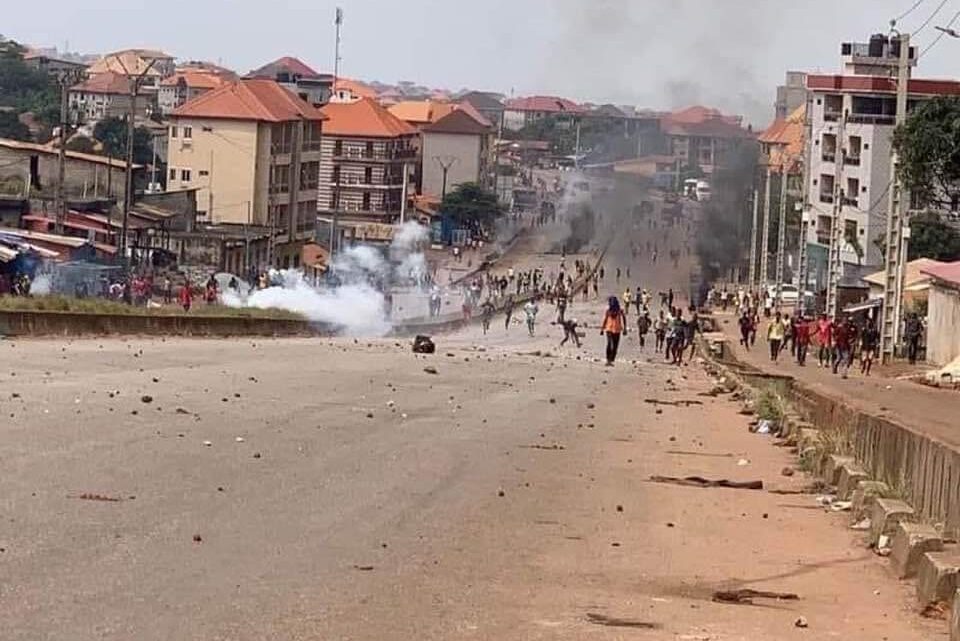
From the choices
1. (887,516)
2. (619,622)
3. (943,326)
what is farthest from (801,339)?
(619,622)

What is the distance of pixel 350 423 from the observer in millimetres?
19547

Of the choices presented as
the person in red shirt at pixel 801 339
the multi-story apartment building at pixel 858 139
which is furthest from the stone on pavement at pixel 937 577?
the multi-story apartment building at pixel 858 139

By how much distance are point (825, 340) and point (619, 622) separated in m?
38.1

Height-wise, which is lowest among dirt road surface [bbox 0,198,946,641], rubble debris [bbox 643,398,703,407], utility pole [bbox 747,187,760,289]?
dirt road surface [bbox 0,198,946,641]

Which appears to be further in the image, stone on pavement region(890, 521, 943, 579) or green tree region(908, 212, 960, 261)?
green tree region(908, 212, 960, 261)

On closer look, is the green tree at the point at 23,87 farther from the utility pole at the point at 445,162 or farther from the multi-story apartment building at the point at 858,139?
the multi-story apartment building at the point at 858,139

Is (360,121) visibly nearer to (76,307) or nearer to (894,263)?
(894,263)

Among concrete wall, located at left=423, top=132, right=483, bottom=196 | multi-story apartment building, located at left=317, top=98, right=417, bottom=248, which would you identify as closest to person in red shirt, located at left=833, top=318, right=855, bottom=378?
multi-story apartment building, located at left=317, top=98, right=417, bottom=248

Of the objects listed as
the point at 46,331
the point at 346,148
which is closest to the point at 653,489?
the point at 46,331

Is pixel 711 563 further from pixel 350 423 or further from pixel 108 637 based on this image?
pixel 350 423

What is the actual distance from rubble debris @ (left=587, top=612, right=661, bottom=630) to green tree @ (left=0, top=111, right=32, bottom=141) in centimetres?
10996

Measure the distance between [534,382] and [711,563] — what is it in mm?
18916

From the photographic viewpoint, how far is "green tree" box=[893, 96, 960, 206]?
2083 inches

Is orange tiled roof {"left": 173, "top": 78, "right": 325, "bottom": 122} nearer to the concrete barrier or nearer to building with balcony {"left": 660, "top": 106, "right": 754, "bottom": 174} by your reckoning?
building with balcony {"left": 660, "top": 106, "right": 754, "bottom": 174}
